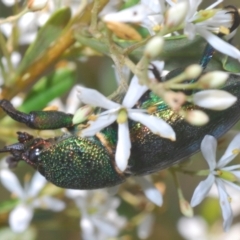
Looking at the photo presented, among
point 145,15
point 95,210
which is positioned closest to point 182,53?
point 145,15

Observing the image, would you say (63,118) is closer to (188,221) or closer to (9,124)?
(9,124)

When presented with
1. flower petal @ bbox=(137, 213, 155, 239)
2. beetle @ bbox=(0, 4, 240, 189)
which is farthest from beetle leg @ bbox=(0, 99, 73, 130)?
flower petal @ bbox=(137, 213, 155, 239)

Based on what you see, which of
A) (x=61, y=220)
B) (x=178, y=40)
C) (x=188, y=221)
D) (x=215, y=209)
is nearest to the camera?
(x=178, y=40)

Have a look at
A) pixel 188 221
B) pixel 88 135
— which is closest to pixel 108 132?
pixel 88 135

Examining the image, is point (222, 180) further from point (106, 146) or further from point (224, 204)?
point (106, 146)

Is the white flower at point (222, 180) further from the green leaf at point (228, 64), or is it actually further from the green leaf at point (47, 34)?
the green leaf at point (47, 34)

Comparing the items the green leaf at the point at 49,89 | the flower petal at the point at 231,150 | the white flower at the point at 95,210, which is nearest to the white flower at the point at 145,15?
the flower petal at the point at 231,150
